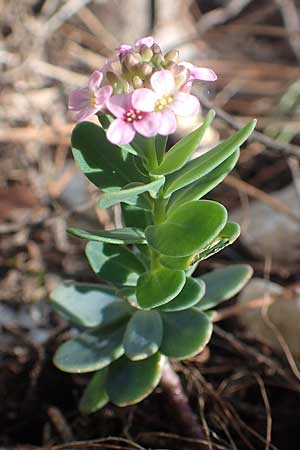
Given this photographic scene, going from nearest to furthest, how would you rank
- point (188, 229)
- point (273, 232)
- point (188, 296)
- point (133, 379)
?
point (188, 229) < point (188, 296) < point (133, 379) < point (273, 232)

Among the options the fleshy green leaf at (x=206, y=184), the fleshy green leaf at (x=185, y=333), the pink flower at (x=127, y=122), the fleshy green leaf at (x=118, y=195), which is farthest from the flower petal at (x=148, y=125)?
the fleshy green leaf at (x=185, y=333)

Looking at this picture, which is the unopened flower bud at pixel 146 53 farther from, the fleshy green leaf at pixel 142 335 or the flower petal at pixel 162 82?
the fleshy green leaf at pixel 142 335

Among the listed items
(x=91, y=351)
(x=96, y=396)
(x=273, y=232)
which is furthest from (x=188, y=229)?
(x=273, y=232)

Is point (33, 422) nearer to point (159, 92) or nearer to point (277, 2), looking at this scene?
point (159, 92)

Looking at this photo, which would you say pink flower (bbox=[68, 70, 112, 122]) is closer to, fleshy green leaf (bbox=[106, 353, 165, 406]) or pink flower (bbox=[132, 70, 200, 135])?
pink flower (bbox=[132, 70, 200, 135])

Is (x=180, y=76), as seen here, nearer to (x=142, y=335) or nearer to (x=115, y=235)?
(x=115, y=235)
